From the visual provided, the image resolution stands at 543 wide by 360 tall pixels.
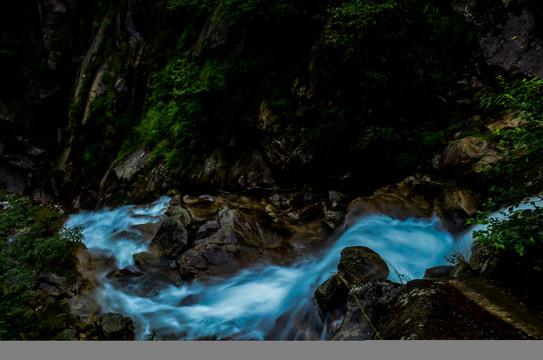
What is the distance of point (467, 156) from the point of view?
4.77 metres

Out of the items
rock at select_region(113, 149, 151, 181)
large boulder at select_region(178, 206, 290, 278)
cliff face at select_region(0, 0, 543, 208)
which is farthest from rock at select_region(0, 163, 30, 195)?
large boulder at select_region(178, 206, 290, 278)

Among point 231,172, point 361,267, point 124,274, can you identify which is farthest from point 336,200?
point 124,274

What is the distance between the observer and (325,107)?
22.1 feet

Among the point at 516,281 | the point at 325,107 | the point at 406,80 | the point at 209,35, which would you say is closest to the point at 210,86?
the point at 209,35

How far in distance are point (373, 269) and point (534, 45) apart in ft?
16.4

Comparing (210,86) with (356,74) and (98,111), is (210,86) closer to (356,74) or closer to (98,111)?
(356,74)

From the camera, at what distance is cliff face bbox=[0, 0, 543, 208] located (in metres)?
5.54

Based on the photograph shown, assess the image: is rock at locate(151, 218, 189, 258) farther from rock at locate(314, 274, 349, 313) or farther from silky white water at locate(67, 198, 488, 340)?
rock at locate(314, 274, 349, 313)

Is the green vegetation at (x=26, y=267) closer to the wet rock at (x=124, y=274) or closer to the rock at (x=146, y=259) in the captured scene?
the wet rock at (x=124, y=274)

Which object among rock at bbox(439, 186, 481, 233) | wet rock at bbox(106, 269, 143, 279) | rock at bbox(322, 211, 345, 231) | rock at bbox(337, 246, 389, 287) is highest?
rock at bbox(439, 186, 481, 233)

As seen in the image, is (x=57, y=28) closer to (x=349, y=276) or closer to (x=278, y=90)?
(x=278, y=90)

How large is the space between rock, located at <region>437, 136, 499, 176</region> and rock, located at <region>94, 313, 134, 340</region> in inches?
232

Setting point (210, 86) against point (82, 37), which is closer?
point (210, 86)

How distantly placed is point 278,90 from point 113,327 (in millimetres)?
6120
